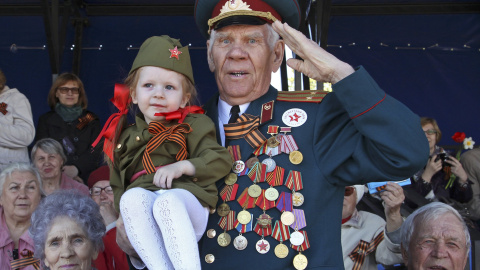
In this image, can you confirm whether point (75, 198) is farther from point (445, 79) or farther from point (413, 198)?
point (445, 79)

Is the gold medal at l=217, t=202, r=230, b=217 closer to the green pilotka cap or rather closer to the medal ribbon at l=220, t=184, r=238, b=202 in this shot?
the medal ribbon at l=220, t=184, r=238, b=202

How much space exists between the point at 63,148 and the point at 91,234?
2.78 meters

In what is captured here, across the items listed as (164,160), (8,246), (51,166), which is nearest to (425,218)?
(164,160)

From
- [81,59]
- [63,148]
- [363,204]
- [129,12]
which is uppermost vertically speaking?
[129,12]

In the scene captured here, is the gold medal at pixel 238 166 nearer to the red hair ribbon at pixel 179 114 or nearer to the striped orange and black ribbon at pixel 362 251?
the red hair ribbon at pixel 179 114

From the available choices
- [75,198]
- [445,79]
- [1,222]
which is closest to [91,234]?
[75,198]

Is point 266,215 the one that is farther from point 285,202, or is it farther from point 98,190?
point 98,190

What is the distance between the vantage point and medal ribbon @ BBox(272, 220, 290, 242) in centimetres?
289

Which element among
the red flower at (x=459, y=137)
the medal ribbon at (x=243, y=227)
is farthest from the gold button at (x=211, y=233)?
the red flower at (x=459, y=137)

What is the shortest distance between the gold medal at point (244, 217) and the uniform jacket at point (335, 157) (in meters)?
0.03

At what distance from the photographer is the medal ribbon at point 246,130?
306cm

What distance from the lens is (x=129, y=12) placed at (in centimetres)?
869

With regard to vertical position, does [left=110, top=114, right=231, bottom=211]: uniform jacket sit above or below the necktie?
below

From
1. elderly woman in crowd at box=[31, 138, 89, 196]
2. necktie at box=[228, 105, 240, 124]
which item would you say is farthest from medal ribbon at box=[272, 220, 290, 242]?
elderly woman in crowd at box=[31, 138, 89, 196]
